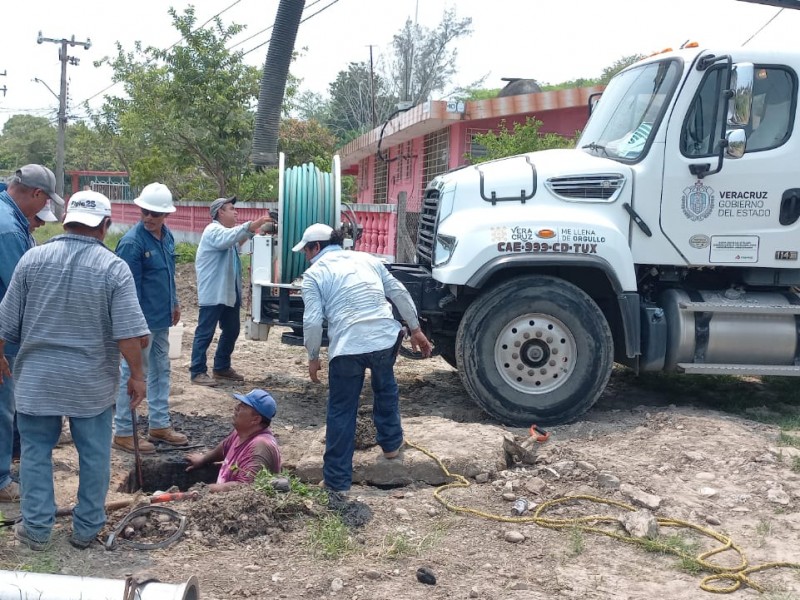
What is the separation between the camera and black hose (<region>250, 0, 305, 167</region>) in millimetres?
14977

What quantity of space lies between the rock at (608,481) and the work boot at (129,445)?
3.20 m

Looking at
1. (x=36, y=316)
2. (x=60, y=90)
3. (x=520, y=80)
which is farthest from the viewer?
(x=60, y=90)

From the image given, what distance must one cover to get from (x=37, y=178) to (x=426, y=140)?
16373 mm

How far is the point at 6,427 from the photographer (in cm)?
495

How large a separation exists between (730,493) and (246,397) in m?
3.13

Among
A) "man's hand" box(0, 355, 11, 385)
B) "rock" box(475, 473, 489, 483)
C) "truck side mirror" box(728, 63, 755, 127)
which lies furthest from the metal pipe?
"truck side mirror" box(728, 63, 755, 127)

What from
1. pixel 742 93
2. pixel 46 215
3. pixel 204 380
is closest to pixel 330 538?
pixel 46 215

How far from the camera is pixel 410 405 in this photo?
7867 millimetres

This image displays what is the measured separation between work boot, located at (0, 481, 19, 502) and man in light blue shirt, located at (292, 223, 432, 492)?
5.93 ft

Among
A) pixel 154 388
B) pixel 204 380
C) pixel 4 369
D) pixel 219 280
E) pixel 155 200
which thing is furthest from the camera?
pixel 204 380

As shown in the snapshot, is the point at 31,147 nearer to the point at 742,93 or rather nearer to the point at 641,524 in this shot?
the point at 742,93

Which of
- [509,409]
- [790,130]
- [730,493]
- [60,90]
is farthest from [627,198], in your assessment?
[60,90]

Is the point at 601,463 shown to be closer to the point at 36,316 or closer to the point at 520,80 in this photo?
the point at 36,316

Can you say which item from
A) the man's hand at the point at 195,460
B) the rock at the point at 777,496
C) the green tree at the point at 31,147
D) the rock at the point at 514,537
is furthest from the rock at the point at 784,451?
the green tree at the point at 31,147
